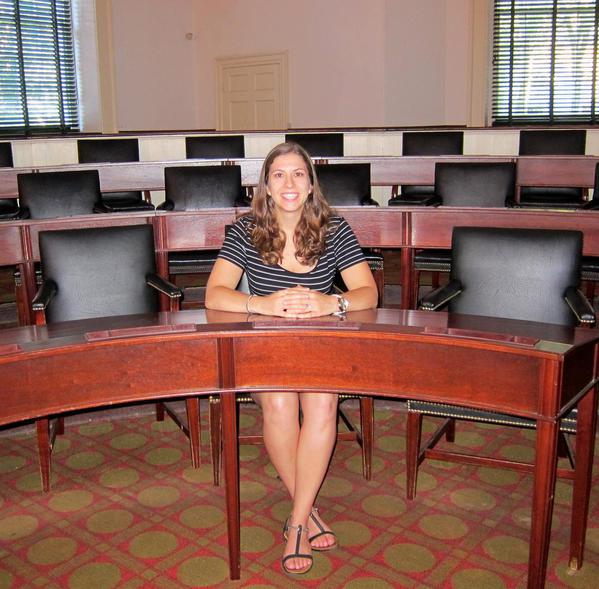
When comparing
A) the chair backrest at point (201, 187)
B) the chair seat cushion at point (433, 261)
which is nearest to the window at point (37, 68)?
the chair backrest at point (201, 187)

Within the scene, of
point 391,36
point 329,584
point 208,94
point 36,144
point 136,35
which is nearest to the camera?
point 329,584

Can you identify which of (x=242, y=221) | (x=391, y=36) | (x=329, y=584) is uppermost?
(x=391, y=36)

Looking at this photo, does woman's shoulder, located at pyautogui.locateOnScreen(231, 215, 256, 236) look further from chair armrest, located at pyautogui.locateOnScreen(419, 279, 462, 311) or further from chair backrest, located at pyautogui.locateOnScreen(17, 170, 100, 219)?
chair backrest, located at pyautogui.locateOnScreen(17, 170, 100, 219)

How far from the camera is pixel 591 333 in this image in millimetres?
1883

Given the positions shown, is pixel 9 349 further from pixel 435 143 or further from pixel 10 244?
pixel 435 143

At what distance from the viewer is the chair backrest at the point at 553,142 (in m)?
5.78

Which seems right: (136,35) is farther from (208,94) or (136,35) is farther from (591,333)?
(591,333)

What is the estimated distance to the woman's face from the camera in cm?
233

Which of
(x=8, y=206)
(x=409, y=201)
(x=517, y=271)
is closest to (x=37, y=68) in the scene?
(x=8, y=206)

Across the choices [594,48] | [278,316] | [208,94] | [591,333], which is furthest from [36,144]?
[594,48]

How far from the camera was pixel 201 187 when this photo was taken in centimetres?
447

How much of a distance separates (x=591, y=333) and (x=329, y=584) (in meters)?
0.90

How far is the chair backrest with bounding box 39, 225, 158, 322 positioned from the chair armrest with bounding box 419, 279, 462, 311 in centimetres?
103

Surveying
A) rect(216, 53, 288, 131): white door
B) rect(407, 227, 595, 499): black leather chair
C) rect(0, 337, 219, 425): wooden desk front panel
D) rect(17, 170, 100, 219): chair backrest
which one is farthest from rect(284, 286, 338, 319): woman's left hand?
rect(216, 53, 288, 131): white door
